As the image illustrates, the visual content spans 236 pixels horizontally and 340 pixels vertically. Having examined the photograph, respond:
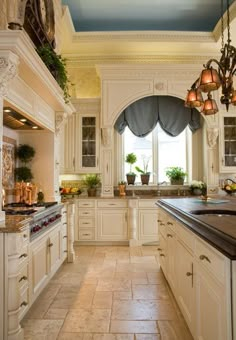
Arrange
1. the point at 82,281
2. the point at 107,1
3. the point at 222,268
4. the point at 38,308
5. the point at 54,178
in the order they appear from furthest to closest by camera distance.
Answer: the point at 107,1 < the point at 54,178 < the point at 82,281 < the point at 38,308 < the point at 222,268

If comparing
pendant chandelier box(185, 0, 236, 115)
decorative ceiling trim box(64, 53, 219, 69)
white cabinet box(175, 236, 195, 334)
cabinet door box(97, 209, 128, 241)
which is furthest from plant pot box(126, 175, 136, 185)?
white cabinet box(175, 236, 195, 334)

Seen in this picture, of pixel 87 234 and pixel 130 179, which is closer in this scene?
pixel 87 234

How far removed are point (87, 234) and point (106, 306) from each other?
2.68 m

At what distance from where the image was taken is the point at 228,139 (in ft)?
19.0

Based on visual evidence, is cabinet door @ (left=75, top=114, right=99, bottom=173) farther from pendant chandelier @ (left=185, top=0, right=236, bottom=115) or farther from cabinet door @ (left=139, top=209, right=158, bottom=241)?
pendant chandelier @ (left=185, top=0, right=236, bottom=115)

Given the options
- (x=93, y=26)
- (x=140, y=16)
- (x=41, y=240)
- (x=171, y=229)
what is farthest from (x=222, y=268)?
(x=93, y=26)

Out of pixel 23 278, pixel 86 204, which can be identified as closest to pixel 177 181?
pixel 86 204

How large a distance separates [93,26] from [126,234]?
4.10 meters

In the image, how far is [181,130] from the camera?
20.1 ft

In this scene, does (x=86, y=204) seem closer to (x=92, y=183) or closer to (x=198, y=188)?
(x=92, y=183)

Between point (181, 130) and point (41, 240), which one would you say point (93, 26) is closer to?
point (181, 130)

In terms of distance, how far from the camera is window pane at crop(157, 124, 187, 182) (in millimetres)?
6336

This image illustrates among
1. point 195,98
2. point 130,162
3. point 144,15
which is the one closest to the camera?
point 195,98

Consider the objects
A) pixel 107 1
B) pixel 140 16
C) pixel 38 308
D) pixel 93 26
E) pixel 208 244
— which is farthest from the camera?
pixel 93 26
